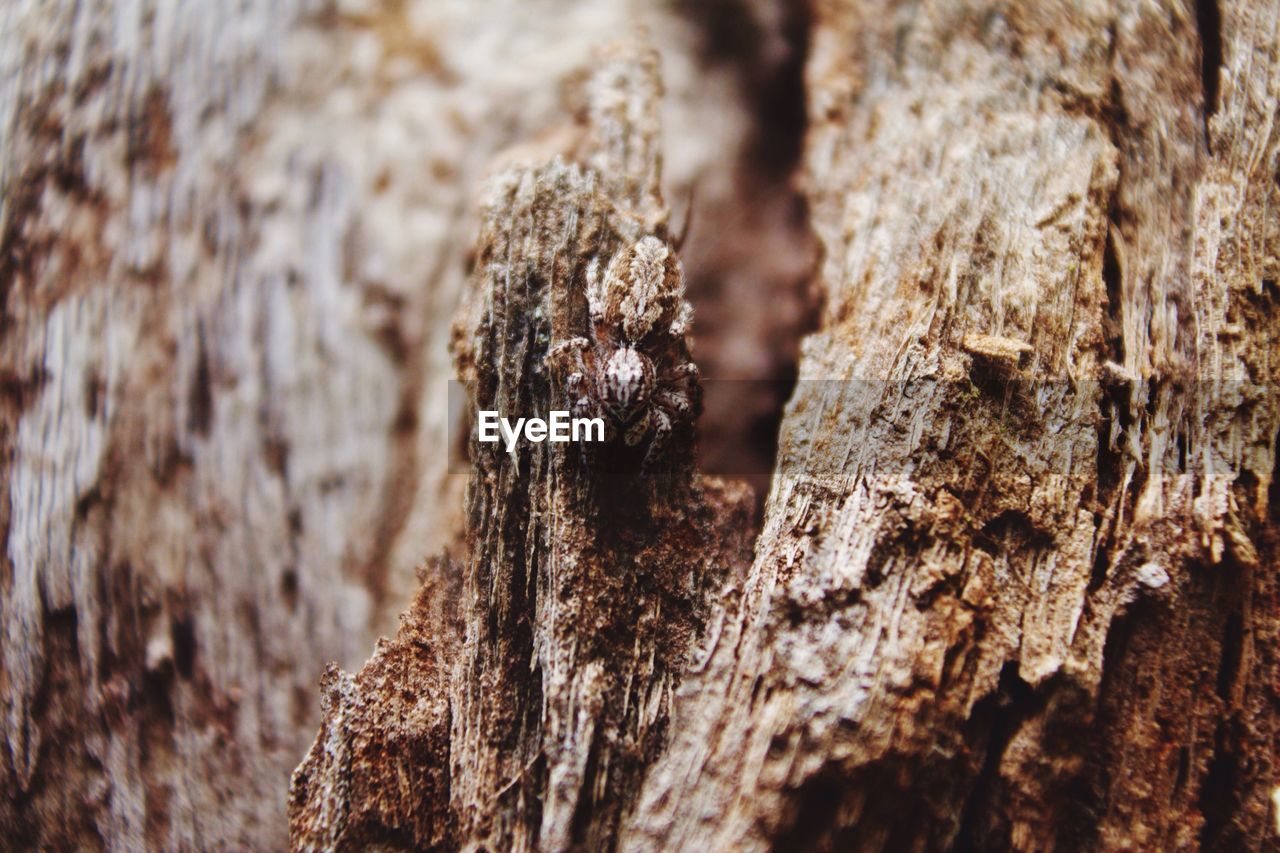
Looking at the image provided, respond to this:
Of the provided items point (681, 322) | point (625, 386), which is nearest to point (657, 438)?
point (625, 386)

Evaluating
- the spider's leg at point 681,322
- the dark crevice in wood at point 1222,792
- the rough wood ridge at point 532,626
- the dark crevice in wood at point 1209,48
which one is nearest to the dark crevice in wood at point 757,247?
the spider's leg at point 681,322

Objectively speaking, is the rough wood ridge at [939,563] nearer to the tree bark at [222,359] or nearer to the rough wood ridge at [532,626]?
the rough wood ridge at [532,626]

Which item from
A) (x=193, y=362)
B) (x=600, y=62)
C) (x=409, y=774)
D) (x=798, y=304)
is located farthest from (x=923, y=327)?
(x=193, y=362)

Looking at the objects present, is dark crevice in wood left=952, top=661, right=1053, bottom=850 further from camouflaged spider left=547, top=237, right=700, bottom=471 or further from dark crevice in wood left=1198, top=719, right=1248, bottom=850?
camouflaged spider left=547, top=237, right=700, bottom=471

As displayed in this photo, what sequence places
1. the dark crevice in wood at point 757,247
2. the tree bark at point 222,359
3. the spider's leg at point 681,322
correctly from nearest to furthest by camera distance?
the spider's leg at point 681,322
the tree bark at point 222,359
the dark crevice in wood at point 757,247

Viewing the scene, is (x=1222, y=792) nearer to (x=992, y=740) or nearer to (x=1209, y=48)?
(x=992, y=740)

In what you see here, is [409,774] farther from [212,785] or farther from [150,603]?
[150,603]
